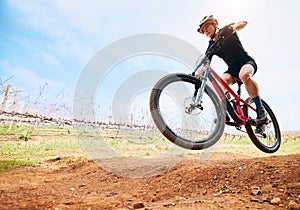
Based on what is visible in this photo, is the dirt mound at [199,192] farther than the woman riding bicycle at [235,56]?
No

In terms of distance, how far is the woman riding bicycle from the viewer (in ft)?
13.8

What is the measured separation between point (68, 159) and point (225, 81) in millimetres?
5981

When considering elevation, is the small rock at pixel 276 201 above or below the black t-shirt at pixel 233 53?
below

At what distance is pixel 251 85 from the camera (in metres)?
4.53

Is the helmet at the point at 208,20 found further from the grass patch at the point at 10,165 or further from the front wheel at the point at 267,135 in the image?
the grass patch at the point at 10,165

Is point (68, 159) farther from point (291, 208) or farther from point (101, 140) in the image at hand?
point (101, 140)

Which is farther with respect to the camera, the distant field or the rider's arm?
the distant field

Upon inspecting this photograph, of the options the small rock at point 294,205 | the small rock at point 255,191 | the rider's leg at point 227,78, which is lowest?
the small rock at point 294,205

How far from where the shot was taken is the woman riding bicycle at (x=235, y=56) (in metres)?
4.21

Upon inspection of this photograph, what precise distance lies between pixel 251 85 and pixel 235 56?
0.65m

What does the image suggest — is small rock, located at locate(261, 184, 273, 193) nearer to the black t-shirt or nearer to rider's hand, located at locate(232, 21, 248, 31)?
the black t-shirt

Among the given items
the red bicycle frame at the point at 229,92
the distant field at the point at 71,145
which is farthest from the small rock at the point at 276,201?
the distant field at the point at 71,145

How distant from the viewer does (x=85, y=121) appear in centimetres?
1948

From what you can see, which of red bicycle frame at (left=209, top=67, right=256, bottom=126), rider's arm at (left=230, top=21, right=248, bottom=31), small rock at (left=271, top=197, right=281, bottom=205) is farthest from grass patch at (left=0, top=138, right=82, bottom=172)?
rider's arm at (left=230, top=21, right=248, bottom=31)
